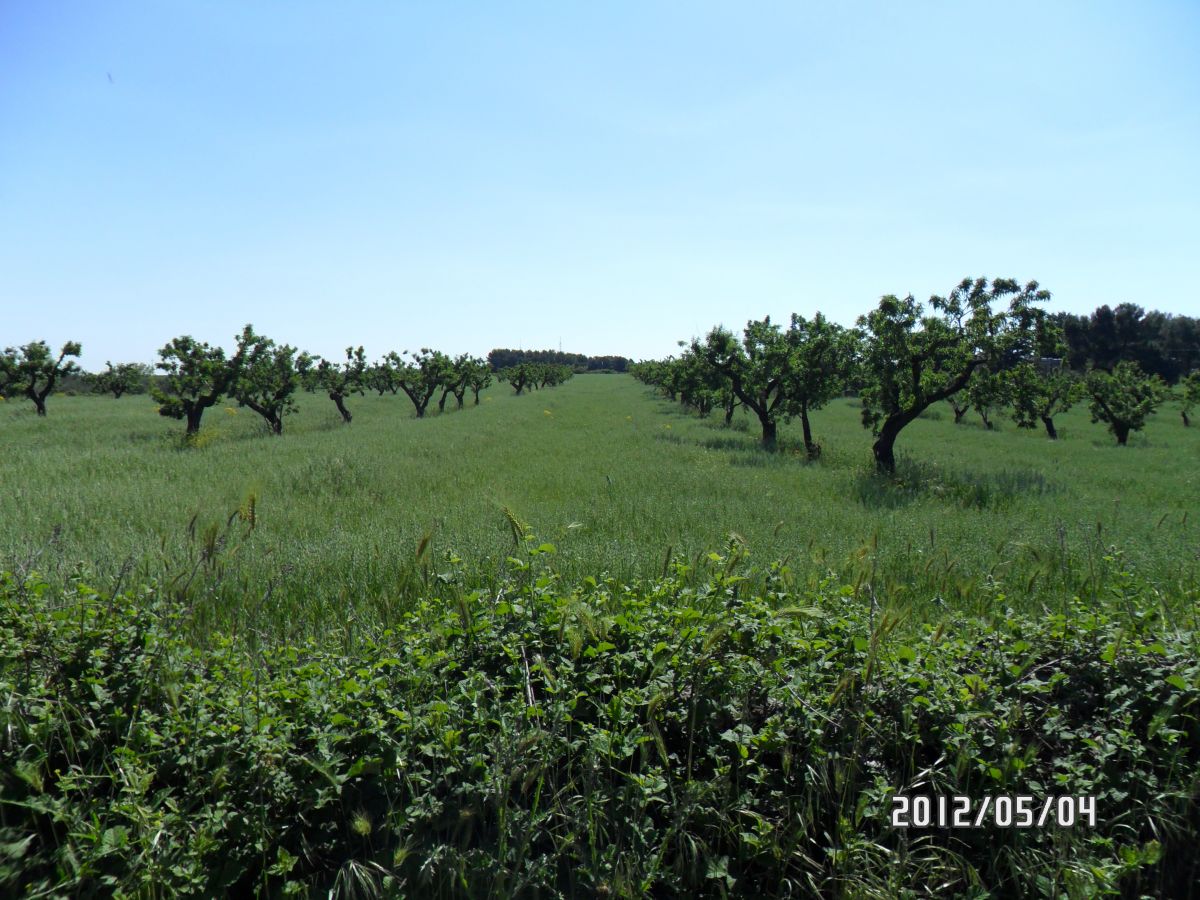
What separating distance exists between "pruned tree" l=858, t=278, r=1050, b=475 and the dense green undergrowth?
1562 centimetres

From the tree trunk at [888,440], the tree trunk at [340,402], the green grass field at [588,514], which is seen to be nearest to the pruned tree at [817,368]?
the green grass field at [588,514]

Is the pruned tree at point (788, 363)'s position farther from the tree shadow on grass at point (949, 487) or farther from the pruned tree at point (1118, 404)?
the pruned tree at point (1118, 404)

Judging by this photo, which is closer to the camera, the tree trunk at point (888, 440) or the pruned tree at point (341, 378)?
the tree trunk at point (888, 440)

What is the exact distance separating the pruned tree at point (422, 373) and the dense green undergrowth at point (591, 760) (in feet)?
144

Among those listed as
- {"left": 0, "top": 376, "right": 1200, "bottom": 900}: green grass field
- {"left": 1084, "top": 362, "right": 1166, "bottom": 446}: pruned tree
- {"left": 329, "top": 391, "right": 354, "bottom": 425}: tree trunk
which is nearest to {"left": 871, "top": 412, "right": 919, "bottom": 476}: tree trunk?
{"left": 0, "top": 376, "right": 1200, "bottom": 900}: green grass field

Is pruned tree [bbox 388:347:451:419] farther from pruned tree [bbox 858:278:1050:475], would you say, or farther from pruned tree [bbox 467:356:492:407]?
pruned tree [bbox 858:278:1050:475]

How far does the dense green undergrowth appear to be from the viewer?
2.42 meters

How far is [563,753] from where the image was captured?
8.99ft

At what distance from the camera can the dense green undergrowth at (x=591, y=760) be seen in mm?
2424

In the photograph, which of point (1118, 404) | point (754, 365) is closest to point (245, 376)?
point (754, 365)

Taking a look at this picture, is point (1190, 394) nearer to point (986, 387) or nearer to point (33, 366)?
point (986, 387)

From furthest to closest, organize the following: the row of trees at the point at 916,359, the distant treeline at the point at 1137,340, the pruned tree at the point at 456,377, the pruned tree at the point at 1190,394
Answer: the distant treeline at the point at 1137,340 → the pruned tree at the point at 456,377 → the pruned tree at the point at 1190,394 → the row of trees at the point at 916,359

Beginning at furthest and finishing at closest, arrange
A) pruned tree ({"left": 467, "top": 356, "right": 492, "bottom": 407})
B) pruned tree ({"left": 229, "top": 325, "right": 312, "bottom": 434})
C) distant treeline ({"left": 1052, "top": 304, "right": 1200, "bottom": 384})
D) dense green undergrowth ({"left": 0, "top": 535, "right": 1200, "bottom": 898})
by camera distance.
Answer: distant treeline ({"left": 1052, "top": 304, "right": 1200, "bottom": 384}) < pruned tree ({"left": 467, "top": 356, "right": 492, "bottom": 407}) < pruned tree ({"left": 229, "top": 325, "right": 312, "bottom": 434}) < dense green undergrowth ({"left": 0, "top": 535, "right": 1200, "bottom": 898})

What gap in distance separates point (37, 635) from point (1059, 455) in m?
30.4
